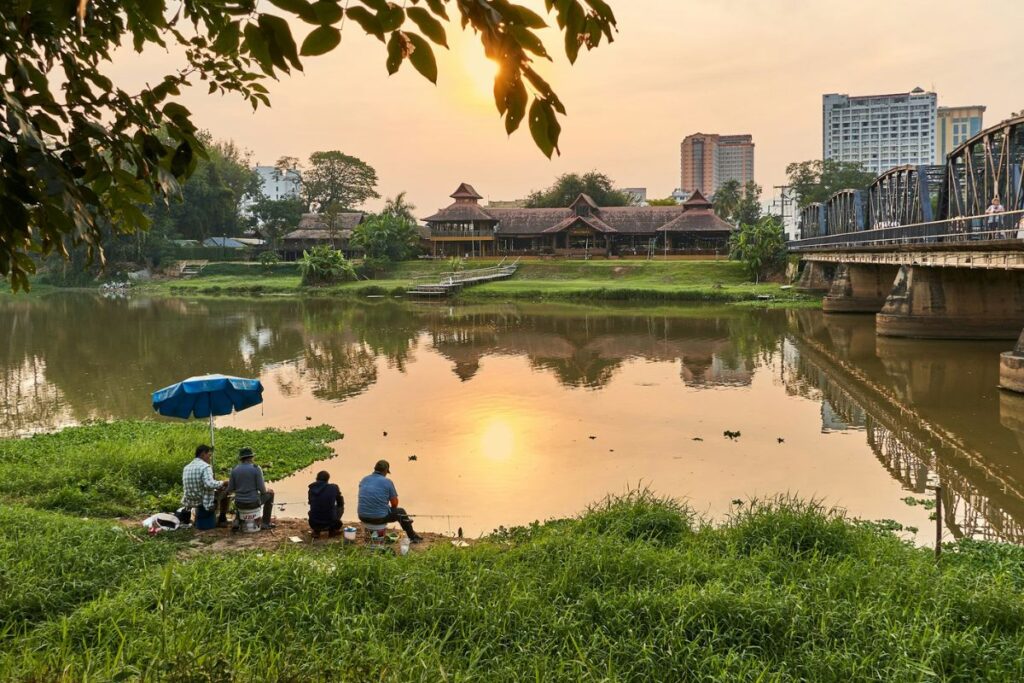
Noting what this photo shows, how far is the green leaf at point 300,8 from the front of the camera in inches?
83.8

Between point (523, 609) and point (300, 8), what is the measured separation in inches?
187

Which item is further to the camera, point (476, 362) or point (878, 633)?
point (476, 362)

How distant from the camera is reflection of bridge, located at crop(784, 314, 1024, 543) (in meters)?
10.9

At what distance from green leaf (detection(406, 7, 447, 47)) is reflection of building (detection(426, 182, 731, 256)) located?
65175 millimetres

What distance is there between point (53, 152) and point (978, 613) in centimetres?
658

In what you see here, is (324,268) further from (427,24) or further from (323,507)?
(427,24)

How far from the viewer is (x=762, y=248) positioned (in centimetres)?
5475

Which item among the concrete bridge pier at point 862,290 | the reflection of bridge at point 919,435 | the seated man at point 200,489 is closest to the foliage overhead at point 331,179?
the concrete bridge pier at point 862,290

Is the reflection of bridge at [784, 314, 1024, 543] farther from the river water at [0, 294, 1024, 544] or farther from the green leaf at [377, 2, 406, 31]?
the green leaf at [377, 2, 406, 31]

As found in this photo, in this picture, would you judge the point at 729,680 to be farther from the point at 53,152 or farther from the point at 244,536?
the point at 244,536

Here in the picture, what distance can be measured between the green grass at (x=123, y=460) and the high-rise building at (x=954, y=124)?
642ft

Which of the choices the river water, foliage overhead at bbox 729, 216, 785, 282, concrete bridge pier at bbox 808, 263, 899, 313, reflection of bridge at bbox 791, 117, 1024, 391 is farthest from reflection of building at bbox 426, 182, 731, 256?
the river water

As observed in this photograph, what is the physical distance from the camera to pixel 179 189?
3.60 meters

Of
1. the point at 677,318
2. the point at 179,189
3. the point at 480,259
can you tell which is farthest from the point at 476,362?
the point at 480,259
